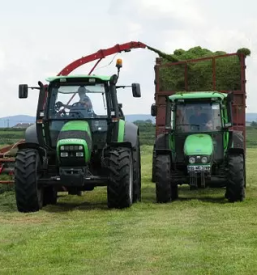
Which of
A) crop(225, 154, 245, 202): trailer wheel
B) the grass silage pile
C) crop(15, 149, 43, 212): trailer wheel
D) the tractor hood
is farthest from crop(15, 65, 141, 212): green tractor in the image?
the grass silage pile

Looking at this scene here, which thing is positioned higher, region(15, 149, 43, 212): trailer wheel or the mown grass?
region(15, 149, 43, 212): trailer wheel

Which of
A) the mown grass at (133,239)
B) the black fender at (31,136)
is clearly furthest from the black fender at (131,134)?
the black fender at (31,136)

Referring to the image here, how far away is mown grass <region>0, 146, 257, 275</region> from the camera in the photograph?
292 inches

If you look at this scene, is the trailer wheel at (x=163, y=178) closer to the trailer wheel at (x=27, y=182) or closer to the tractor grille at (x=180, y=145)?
the tractor grille at (x=180, y=145)

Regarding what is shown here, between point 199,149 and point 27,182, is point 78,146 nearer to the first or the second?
point 27,182

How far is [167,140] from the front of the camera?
14.7 metres

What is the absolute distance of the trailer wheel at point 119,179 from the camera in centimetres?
1223

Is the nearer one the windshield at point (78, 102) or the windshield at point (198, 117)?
the windshield at point (78, 102)

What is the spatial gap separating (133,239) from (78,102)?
15.1 feet

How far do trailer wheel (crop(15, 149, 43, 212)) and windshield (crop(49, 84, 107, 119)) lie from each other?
1150mm

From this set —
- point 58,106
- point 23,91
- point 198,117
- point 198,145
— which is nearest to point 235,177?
point 198,145

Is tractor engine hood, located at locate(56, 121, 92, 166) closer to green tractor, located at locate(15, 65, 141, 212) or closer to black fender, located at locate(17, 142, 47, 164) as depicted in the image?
green tractor, located at locate(15, 65, 141, 212)

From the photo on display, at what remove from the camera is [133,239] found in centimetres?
905

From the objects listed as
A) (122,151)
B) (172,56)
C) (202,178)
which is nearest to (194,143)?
(202,178)
